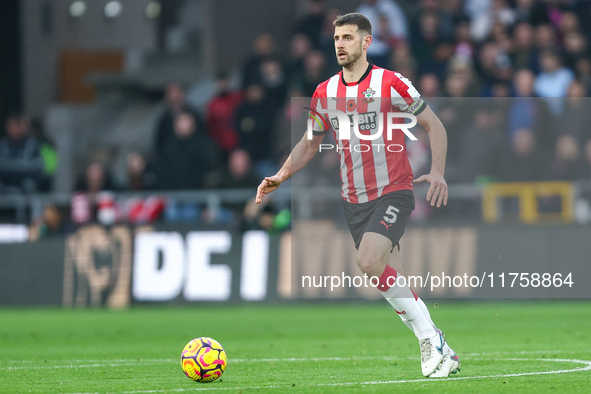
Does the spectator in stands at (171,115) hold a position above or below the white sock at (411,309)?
above

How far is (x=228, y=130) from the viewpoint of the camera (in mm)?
16734

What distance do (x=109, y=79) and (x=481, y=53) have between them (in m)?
8.24

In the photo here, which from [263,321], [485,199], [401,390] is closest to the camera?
[401,390]

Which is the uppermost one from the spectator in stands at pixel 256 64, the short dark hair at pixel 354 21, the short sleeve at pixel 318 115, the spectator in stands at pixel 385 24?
the spectator in stands at pixel 385 24

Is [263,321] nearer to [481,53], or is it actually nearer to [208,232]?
[208,232]

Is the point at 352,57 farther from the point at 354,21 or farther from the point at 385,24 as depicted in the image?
the point at 385,24

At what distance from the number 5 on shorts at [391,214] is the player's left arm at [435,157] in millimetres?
241

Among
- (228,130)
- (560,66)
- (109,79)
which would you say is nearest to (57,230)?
(228,130)

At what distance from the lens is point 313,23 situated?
1781cm

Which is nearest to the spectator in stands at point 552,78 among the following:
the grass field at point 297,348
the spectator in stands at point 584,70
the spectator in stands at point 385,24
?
the spectator in stands at point 584,70

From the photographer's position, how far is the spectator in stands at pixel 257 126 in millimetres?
16203

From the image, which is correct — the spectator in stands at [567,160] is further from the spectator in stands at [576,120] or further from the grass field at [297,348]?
the grass field at [297,348]

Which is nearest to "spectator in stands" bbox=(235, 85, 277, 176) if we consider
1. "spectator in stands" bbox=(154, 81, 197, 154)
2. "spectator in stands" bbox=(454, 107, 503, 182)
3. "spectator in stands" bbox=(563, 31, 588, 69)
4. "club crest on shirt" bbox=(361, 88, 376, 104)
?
"spectator in stands" bbox=(154, 81, 197, 154)

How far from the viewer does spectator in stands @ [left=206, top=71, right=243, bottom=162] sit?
16.7 meters
